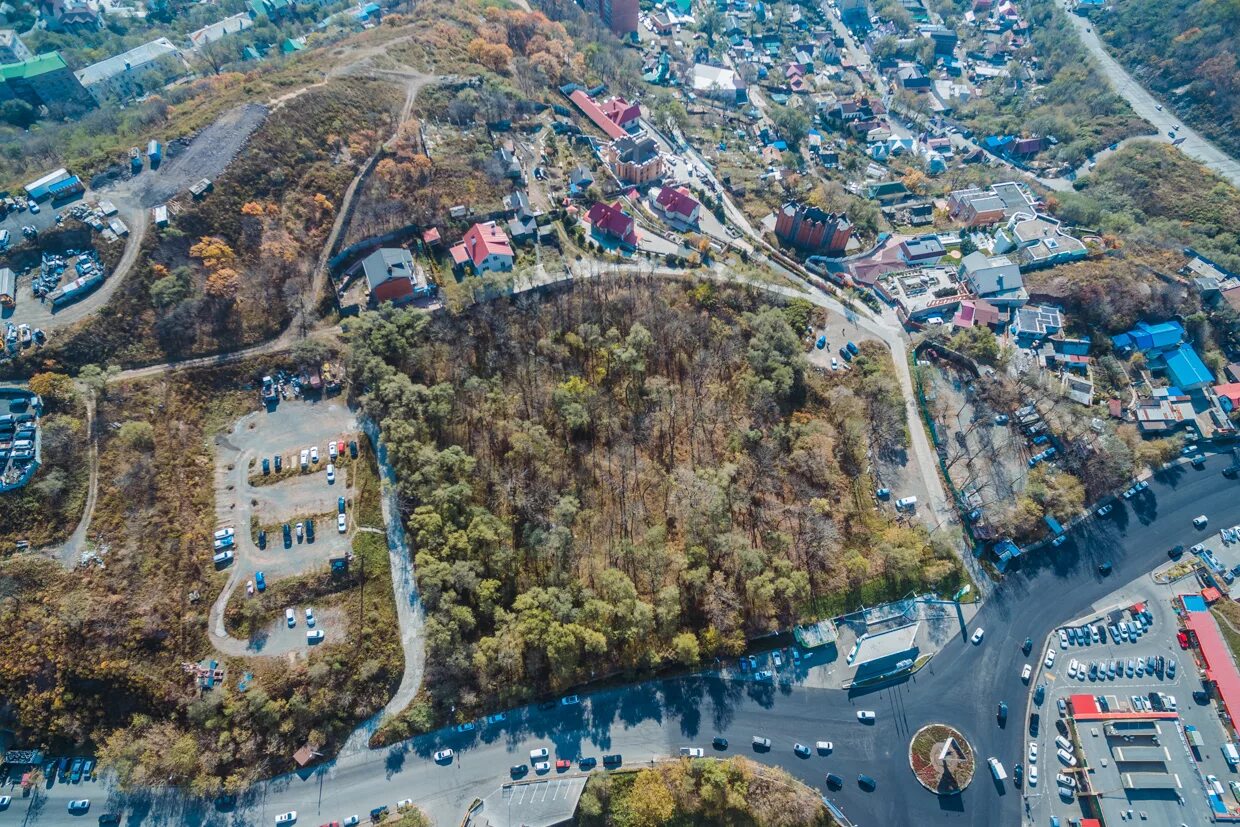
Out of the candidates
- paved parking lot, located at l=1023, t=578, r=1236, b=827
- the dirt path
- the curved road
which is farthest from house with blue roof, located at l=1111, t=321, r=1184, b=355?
the dirt path

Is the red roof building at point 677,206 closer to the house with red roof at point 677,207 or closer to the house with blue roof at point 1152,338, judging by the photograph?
the house with red roof at point 677,207

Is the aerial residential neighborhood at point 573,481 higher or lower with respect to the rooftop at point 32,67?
lower

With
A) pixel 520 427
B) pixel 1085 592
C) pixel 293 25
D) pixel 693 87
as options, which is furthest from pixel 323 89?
pixel 1085 592

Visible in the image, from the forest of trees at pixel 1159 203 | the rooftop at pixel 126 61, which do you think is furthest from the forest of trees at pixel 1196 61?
the rooftop at pixel 126 61

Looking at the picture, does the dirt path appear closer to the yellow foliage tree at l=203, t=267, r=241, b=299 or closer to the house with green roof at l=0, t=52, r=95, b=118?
the yellow foliage tree at l=203, t=267, r=241, b=299

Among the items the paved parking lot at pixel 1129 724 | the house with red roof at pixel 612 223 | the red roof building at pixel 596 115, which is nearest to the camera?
the paved parking lot at pixel 1129 724

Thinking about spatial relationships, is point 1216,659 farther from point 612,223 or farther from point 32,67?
point 32,67
